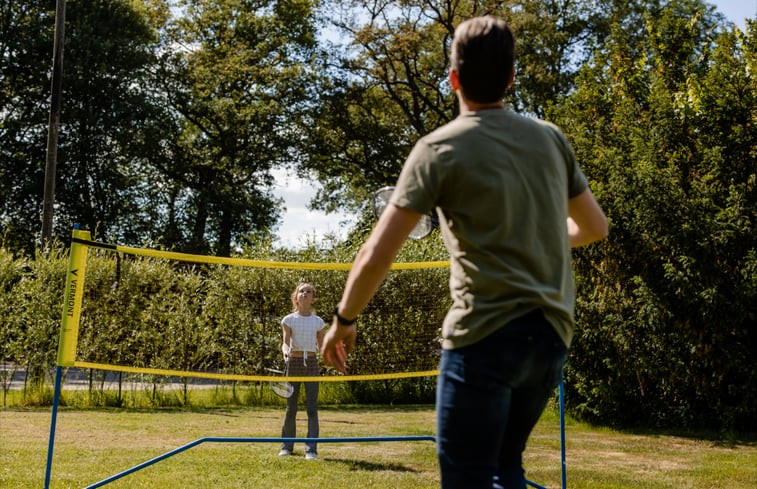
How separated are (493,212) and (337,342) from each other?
0.63 m

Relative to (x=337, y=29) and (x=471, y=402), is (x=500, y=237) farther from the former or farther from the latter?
(x=337, y=29)

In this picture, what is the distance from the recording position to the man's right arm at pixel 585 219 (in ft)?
8.89

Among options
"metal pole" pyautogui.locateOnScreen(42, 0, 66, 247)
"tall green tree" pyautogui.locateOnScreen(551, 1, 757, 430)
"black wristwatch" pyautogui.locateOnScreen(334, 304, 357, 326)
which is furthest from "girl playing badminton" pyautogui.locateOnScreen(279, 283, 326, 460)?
"metal pole" pyautogui.locateOnScreen(42, 0, 66, 247)

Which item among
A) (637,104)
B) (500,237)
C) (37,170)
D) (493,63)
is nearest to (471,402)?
(500,237)

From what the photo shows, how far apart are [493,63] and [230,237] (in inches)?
1240

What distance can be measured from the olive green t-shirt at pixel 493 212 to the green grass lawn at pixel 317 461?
18.4 feet

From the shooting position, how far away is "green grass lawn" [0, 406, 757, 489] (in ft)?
26.1

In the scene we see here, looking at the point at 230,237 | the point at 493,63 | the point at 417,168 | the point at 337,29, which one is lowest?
the point at 417,168

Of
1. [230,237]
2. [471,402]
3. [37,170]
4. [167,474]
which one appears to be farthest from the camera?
[230,237]

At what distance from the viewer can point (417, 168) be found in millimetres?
2301

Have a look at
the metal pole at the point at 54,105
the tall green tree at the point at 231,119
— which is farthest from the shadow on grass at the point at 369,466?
the tall green tree at the point at 231,119

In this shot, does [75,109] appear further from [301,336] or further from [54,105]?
[301,336]

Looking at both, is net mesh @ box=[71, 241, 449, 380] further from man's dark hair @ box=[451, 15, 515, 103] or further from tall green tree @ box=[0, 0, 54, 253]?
tall green tree @ box=[0, 0, 54, 253]

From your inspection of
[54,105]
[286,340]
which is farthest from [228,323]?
[54,105]
